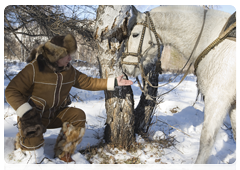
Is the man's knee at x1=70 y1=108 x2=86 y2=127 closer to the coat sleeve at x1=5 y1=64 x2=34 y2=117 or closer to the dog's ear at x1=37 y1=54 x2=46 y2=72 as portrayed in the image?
the coat sleeve at x1=5 y1=64 x2=34 y2=117

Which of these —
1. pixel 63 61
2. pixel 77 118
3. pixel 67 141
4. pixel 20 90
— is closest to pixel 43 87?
pixel 20 90

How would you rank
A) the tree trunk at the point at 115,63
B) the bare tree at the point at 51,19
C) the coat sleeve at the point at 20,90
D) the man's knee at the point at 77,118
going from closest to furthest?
1. the coat sleeve at the point at 20,90
2. the tree trunk at the point at 115,63
3. the man's knee at the point at 77,118
4. the bare tree at the point at 51,19

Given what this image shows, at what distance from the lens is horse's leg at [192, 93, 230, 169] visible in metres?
1.99

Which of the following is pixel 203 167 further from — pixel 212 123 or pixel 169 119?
pixel 169 119

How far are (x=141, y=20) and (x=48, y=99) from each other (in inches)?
66.1

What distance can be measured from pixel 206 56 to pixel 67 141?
2.16 metres

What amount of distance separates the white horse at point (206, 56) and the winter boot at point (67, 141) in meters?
1.13

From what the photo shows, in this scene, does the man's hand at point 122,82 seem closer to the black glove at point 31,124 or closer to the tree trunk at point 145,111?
the tree trunk at point 145,111

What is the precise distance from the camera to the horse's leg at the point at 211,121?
199 cm

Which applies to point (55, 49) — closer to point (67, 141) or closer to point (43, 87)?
point (43, 87)

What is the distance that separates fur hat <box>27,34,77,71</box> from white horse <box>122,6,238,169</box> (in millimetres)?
789

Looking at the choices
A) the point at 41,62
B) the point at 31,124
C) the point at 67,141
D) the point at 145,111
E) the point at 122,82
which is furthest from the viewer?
the point at 145,111

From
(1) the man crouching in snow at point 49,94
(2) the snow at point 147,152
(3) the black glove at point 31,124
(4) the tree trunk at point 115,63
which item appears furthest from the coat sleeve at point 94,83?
(2) the snow at point 147,152

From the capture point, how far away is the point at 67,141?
7.22ft
